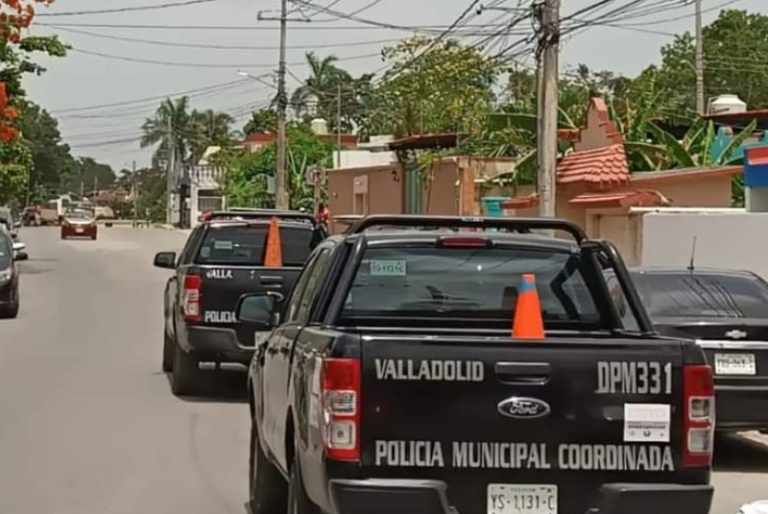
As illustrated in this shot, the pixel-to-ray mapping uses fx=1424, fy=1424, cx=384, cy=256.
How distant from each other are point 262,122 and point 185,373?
92096mm

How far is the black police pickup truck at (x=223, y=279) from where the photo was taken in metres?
14.2

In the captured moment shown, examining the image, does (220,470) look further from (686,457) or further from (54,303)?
(54,303)

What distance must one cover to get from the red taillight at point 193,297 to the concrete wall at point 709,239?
9.52 metres

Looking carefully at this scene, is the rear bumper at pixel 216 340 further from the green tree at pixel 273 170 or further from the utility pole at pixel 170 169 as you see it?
the utility pole at pixel 170 169

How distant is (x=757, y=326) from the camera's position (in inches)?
437

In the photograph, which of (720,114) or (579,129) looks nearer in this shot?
(579,129)

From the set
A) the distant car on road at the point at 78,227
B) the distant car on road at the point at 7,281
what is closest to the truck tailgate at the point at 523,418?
the distant car on road at the point at 7,281

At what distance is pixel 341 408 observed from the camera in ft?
20.2

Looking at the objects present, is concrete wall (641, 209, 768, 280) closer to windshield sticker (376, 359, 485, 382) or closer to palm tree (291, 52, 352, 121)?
windshield sticker (376, 359, 485, 382)

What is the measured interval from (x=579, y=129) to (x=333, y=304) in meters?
27.2

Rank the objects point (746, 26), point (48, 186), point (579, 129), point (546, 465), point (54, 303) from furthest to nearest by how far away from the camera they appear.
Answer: point (48, 186), point (746, 26), point (579, 129), point (54, 303), point (546, 465)

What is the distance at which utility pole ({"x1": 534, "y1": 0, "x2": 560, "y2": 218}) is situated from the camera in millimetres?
21938

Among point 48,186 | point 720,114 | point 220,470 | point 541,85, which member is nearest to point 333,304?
point 220,470

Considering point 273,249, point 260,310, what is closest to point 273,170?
point 273,249
